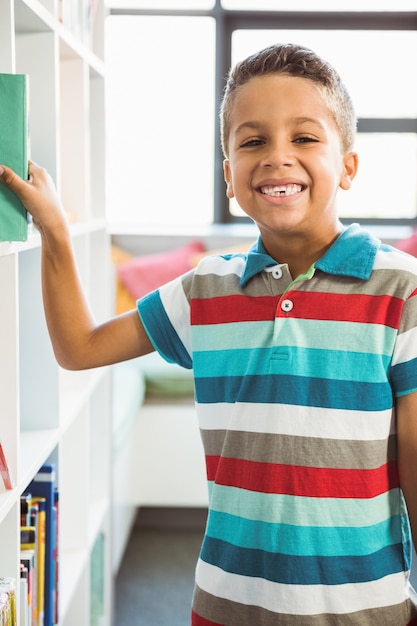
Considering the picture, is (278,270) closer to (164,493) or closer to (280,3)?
(164,493)

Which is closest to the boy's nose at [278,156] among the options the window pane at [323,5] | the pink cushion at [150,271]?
the pink cushion at [150,271]

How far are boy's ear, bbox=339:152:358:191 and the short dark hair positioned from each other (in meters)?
0.01

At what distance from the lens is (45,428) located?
1.49m

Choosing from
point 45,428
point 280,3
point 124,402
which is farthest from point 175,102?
point 45,428

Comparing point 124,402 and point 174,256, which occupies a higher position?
point 174,256

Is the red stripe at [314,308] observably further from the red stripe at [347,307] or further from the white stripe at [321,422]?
the white stripe at [321,422]

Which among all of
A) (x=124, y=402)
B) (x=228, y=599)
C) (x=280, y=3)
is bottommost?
(x=124, y=402)

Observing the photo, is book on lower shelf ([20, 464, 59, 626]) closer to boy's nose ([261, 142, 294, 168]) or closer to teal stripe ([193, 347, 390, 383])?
teal stripe ([193, 347, 390, 383])

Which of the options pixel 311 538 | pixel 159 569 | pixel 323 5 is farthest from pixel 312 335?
pixel 323 5

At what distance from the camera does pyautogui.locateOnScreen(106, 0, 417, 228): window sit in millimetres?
4441

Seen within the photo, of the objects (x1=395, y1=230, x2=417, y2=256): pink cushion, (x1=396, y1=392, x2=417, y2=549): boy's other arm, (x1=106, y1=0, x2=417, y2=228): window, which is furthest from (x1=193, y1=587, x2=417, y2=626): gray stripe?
(x1=106, y1=0, x2=417, y2=228): window

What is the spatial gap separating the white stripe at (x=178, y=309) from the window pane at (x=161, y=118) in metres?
3.36

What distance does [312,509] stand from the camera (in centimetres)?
113

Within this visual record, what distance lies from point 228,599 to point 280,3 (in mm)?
3855
